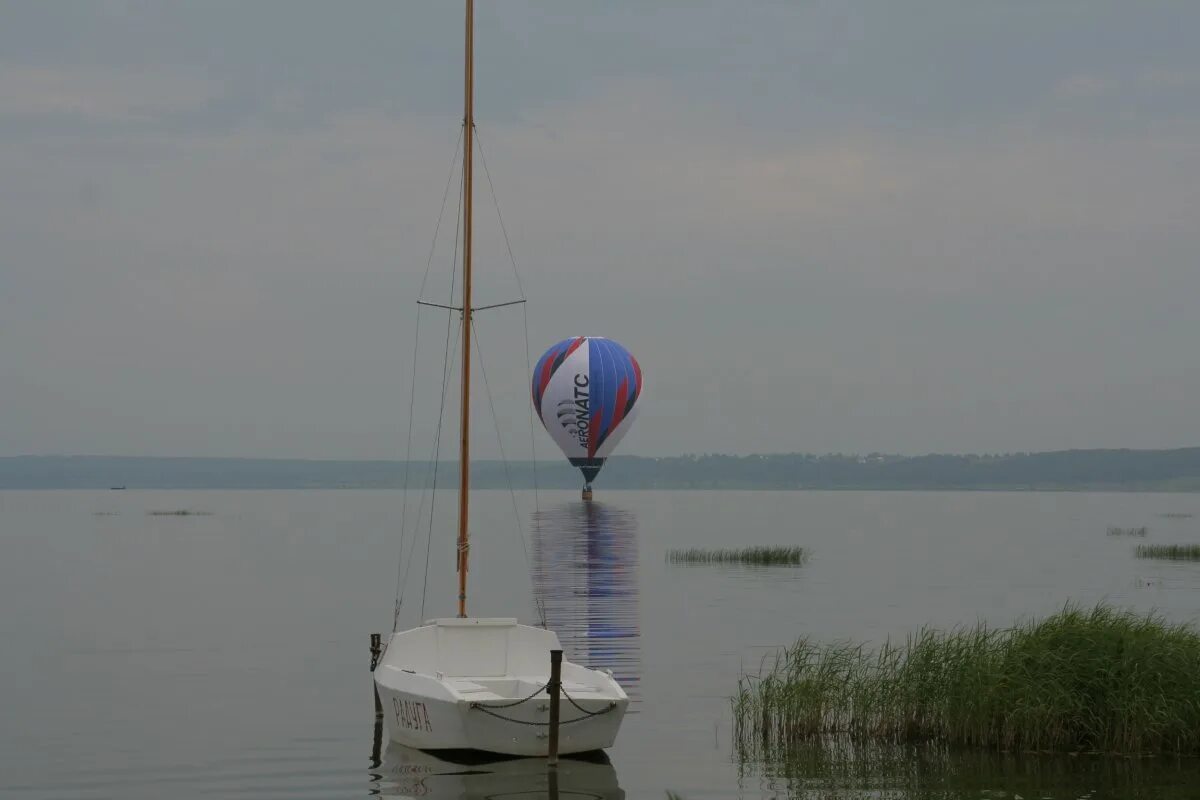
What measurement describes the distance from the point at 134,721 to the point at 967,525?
113 meters

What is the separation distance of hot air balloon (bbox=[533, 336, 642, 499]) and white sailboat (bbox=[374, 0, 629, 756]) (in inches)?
3464

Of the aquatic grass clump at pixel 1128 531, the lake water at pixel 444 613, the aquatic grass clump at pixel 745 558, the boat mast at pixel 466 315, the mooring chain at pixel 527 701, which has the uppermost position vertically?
the boat mast at pixel 466 315

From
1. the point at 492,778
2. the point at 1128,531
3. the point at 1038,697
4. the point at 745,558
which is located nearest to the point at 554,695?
the point at 492,778

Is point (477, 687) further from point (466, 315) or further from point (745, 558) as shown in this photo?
point (745, 558)

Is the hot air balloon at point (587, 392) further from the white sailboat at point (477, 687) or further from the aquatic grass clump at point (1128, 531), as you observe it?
the white sailboat at point (477, 687)

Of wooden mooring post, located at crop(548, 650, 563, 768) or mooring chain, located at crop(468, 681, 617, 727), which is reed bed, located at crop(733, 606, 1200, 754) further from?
wooden mooring post, located at crop(548, 650, 563, 768)

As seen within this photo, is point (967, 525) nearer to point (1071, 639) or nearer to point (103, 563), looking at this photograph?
point (103, 563)

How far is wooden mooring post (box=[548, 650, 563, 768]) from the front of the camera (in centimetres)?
1989

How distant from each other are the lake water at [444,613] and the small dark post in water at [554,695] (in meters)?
0.39

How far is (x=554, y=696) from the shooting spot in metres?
20.2

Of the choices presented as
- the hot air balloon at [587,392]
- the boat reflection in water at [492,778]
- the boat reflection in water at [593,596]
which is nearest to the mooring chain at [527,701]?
the boat reflection in water at [492,778]

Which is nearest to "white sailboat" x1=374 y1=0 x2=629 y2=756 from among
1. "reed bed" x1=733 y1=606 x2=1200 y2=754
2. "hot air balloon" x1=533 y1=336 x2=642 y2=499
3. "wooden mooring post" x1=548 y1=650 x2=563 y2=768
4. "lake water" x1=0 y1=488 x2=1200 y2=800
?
"wooden mooring post" x1=548 y1=650 x2=563 y2=768

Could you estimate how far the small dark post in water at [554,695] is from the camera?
1989cm

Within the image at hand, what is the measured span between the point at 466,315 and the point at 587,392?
292ft
